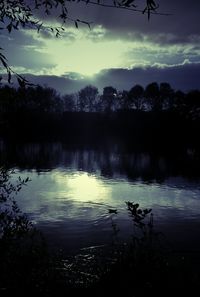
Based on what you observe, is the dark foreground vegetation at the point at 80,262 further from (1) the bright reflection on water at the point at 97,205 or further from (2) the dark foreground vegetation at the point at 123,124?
(2) the dark foreground vegetation at the point at 123,124

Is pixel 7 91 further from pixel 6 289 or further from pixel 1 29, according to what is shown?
pixel 6 289

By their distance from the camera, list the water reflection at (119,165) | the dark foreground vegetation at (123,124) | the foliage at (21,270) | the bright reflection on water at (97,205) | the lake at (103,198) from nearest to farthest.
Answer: the foliage at (21,270), the lake at (103,198), the bright reflection on water at (97,205), the water reflection at (119,165), the dark foreground vegetation at (123,124)

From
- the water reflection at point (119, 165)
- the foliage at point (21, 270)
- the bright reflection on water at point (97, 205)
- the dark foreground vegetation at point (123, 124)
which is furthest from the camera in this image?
the dark foreground vegetation at point (123, 124)

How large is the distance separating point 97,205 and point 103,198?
3022 millimetres

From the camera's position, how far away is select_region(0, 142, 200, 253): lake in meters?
25.1

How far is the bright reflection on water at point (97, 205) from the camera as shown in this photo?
25250 millimetres

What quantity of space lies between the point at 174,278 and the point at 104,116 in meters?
130

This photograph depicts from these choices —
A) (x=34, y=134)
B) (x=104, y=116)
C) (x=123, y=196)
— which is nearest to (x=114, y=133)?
(x=104, y=116)

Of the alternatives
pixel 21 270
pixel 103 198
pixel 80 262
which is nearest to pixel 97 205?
pixel 103 198

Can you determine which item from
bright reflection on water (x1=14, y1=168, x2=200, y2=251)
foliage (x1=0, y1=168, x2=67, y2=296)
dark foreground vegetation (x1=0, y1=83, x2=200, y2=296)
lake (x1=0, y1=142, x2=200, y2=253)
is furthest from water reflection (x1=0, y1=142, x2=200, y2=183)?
foliage (x1=0, y1=168, x2=67, y2=296)

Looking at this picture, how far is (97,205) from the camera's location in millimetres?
34844

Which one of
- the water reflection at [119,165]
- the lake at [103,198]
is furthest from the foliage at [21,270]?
the water reflection at [119,165]

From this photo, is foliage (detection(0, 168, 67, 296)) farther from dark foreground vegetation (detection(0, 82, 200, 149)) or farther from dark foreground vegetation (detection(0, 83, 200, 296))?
dark foreground vegetation (detection(0, 82, 200, 149))

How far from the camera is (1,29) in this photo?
6.77 meters
